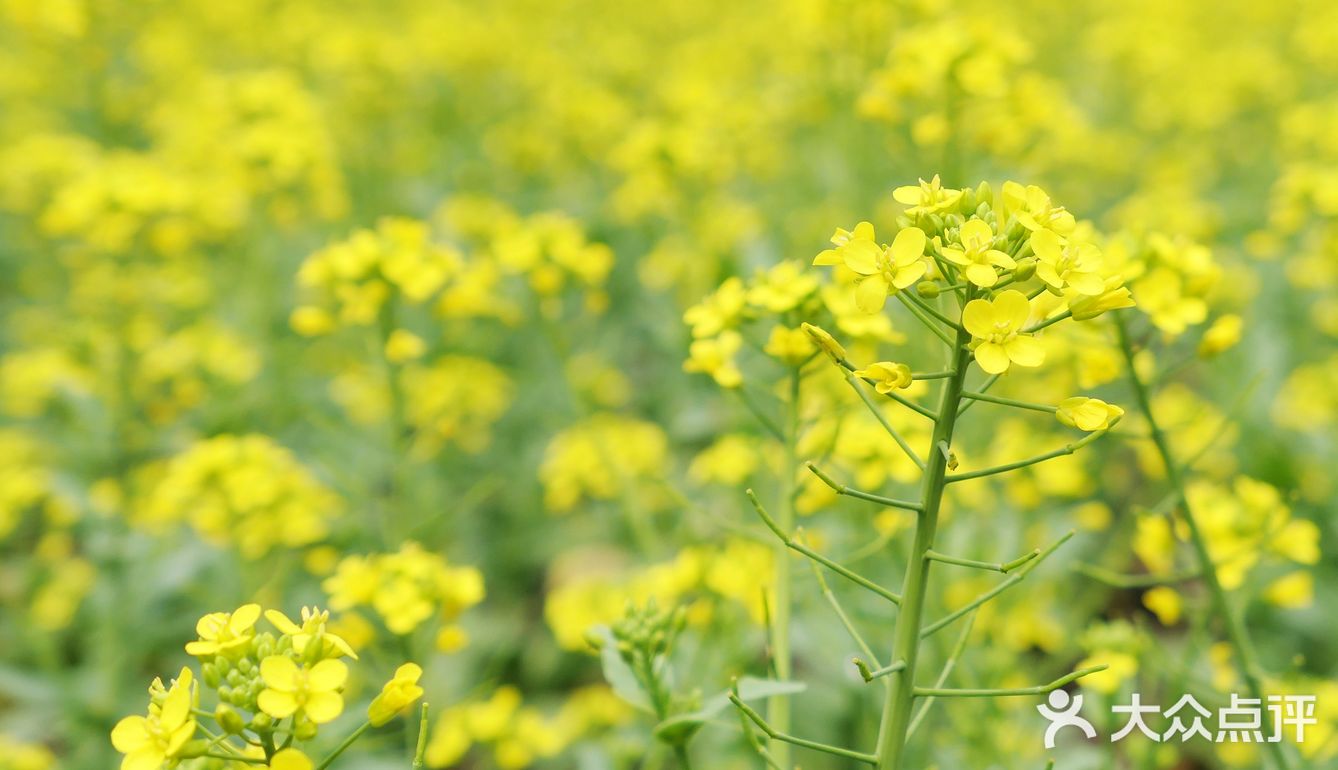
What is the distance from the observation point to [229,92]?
4.82m

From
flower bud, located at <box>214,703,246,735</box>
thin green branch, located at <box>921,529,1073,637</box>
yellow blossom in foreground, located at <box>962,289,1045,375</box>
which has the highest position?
yellow blossom in foreground, located at <box>962,289,1045,375</box>

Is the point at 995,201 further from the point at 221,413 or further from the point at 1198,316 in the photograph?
the point at 221,413

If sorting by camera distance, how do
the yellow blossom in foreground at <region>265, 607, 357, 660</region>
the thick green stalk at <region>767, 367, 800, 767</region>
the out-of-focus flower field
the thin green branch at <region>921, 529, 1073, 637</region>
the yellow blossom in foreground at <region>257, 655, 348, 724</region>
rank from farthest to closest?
the thick green stalk at <region>767, 367, 800, 767</region> < the out-of-focus flower field < the yellow blossom in foreground at <region>265, 607, 357, 660</region> < the yellow blossom in foreground at <region>257, 655, 348, 724</region> < the thin green branch at <region>921, 529, 1073, 637</region>

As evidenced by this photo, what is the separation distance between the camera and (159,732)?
1.44 m

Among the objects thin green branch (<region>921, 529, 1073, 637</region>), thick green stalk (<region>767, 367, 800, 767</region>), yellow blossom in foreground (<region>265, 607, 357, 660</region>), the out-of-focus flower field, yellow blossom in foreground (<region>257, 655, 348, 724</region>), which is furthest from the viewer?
thick green stalk (<region>767, 367, 800, 767</region>)

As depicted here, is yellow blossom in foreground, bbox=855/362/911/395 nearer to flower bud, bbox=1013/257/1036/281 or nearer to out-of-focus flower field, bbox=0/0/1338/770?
out-of-focus flower field, bbox=0/0/1338/770

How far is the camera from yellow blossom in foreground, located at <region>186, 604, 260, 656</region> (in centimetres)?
153

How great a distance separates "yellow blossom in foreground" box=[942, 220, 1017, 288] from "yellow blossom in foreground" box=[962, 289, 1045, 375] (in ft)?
0.10

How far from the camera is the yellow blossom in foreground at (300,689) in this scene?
143 centimetres

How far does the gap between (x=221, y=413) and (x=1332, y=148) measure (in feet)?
15.7

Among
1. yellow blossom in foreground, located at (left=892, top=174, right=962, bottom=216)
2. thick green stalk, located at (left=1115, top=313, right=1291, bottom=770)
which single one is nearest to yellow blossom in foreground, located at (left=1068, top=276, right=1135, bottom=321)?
yellow blossom in foreground, located at (left=892, top=174, right=962, bottom=216)

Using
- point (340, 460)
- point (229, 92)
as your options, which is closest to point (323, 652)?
point (340, 460)

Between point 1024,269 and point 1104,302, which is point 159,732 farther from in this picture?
point 1104,302

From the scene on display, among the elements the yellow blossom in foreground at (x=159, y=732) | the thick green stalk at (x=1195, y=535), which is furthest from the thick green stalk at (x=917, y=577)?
the yellow blossom in foreground at (x=159, y=732)
